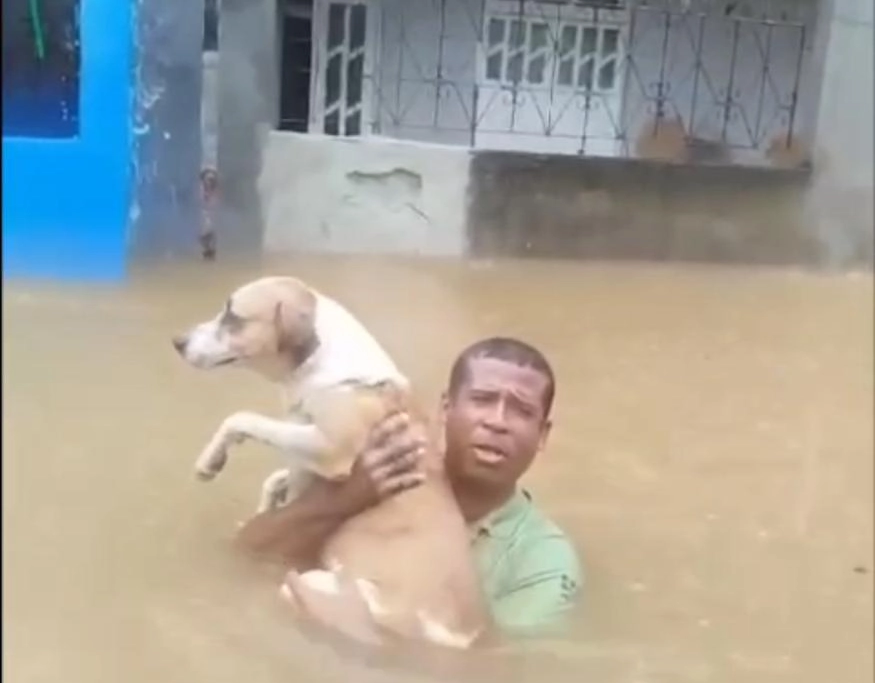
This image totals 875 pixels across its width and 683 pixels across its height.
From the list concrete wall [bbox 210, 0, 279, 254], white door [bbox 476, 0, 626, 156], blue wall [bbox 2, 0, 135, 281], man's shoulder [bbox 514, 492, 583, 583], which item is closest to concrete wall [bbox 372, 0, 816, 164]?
white door [bbox 476, 0, 626, 156]

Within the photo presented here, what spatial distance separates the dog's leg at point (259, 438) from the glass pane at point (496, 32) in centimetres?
55

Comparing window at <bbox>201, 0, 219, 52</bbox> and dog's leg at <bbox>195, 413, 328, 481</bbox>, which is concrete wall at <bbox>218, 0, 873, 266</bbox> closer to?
window at <bbox>201, 0, 219, 52</bbox>

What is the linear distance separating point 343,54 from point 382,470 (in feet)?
1.54

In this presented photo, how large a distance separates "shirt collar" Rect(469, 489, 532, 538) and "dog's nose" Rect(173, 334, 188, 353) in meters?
0.28

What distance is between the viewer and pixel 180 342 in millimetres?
1346

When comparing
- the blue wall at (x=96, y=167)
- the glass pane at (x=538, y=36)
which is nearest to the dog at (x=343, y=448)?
the blue wall at (x=96, y=167)

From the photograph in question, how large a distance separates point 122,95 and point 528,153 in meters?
0.51

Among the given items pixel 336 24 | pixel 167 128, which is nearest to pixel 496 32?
pixel 336 24

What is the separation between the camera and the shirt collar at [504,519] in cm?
134

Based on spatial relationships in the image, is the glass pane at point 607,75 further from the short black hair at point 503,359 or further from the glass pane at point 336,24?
the short black hair at point 503,359

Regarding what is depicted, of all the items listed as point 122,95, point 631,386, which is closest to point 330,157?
point 122,95

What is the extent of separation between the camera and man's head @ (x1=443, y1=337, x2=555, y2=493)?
1.31 meters

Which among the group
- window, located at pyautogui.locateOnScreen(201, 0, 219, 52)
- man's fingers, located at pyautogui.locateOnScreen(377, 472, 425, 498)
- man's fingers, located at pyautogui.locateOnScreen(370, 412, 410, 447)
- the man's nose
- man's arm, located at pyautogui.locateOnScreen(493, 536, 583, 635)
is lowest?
man's arm, located at pyautogui.locateOnScreen(493, 536, 583, 635)

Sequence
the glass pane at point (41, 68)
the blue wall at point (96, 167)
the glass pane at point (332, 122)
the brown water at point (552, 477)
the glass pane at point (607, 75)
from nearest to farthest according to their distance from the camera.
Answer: the glass pane at point (41, 68), the brown water at point (552, 477), the blue wall at point (96, 167), the glass pane at point (332, 122), the glass pane at point (607, 75)
